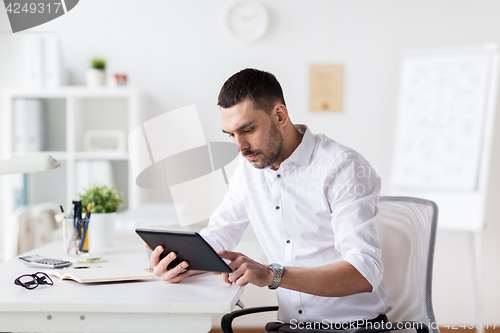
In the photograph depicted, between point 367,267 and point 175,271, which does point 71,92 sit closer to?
point 175,271

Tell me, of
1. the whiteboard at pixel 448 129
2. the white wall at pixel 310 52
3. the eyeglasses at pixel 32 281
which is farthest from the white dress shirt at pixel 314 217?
the white wall at pixel 310 52

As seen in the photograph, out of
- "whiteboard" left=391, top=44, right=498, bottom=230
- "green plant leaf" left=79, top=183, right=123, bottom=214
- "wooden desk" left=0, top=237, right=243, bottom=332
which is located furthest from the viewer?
"whiteboard" left=391, top=44, right=498, bottom=230

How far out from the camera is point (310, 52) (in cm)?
293

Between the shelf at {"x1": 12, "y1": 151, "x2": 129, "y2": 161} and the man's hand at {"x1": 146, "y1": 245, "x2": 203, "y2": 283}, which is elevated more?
the shelf at {"x1": 12, "y1": 151, "x2": 129, "y2": 161}

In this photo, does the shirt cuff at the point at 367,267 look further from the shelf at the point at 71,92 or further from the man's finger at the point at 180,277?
the shelf at the point at 71,92

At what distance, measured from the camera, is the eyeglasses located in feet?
3.99

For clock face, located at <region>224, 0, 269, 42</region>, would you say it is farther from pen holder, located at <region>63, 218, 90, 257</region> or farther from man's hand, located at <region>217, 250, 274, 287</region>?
man's hand, located at <region>217, 250, 274, 287</region>

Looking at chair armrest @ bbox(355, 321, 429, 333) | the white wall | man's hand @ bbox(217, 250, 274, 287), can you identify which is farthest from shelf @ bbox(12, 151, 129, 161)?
chair armrest @ bbox(355, 321, 429, 333)

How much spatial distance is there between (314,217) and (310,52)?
1.71 metres

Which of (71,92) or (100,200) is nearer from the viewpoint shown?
(100,200)

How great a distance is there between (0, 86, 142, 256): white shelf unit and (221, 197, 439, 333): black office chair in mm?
1672

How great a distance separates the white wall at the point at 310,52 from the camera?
2887 mm

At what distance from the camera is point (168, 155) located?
2904 millimetres

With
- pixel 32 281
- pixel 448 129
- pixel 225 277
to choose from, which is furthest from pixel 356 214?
pixel 448 129
